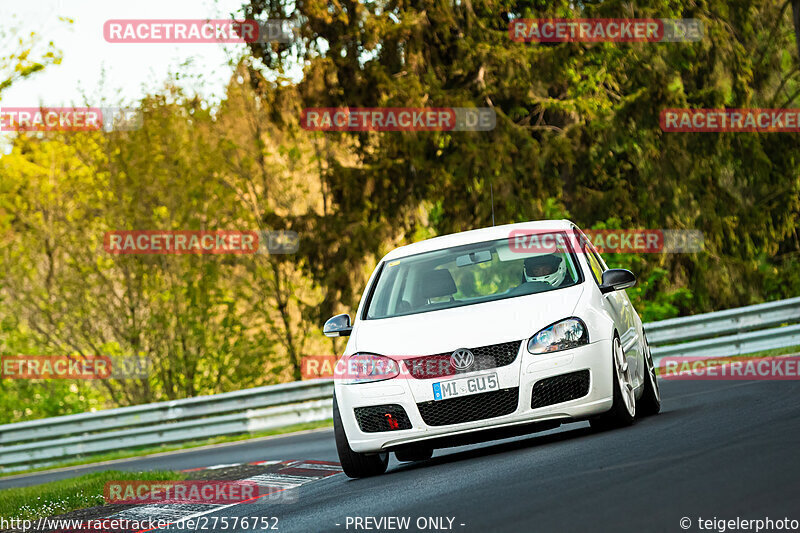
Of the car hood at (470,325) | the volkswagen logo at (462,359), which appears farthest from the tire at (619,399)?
the volkswagen logo at (462,359)

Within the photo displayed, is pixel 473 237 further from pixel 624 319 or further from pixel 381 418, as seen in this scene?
pixel 381 418

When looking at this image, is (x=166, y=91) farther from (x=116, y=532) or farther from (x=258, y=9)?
(x=116, y=532)

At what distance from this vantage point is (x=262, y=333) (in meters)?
25.4

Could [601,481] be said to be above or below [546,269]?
below

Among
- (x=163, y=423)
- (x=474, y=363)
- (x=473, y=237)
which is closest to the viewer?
(x=474, y=363)

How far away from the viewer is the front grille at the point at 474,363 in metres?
7.81

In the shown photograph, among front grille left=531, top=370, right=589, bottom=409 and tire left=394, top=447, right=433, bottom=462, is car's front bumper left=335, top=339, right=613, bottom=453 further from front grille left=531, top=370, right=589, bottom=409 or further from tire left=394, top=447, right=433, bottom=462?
tire left=394, top=447, right=433, bottom=462

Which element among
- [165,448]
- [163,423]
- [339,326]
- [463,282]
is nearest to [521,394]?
[463,282]

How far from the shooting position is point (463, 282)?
30.2ft

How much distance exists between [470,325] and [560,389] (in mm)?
789

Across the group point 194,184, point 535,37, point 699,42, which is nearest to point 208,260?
point 194,184

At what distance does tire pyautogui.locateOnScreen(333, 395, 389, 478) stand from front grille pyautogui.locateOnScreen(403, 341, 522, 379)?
882 mm

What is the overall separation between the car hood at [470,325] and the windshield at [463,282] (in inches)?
9.4

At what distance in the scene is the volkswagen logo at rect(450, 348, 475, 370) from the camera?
7.80m
